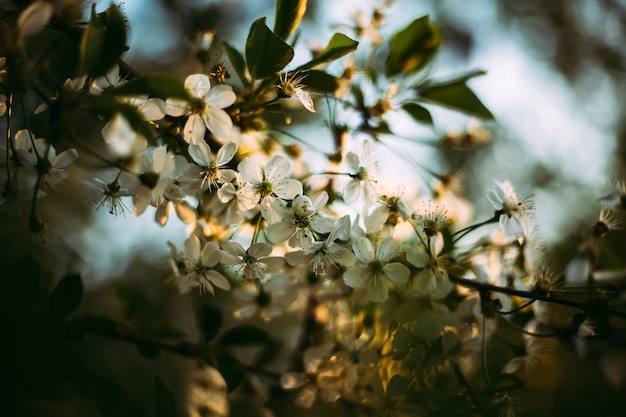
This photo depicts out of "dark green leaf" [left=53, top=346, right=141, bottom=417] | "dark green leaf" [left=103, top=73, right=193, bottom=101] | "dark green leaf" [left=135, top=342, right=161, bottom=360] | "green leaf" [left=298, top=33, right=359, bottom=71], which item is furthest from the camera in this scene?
"dark green leaf" [left=135, top=342, right=161, bottom=360]

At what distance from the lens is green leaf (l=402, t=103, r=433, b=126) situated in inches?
38.6

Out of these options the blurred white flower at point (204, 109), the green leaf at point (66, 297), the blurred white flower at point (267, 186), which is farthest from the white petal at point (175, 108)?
the green leaf at point (66, 297)

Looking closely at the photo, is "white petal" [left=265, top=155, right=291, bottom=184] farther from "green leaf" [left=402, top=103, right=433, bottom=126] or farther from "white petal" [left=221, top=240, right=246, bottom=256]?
"green leaf" [left=402, top=103, right=433, bottom=126]

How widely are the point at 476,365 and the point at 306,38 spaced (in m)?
0.83

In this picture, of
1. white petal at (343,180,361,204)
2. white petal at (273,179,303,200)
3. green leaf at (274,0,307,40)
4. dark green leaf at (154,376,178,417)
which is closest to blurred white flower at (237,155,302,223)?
white petal at (273,179,303,200)

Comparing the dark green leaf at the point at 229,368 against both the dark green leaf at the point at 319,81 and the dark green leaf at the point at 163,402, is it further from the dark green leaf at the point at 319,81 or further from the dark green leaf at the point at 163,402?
the dark green leaf at the point at 319,81

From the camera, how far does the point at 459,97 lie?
93 cm

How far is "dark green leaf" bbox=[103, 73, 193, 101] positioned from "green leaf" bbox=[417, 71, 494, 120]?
0.59 meters

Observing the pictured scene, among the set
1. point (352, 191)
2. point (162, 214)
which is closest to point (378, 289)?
point (352, 191)

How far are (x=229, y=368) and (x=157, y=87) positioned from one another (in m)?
0.50

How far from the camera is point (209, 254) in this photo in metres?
0.77

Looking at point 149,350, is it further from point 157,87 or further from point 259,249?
point 157,87

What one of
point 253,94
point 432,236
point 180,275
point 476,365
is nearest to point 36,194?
point 180,275

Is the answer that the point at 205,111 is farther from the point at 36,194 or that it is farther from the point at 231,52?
the point at 36,194
